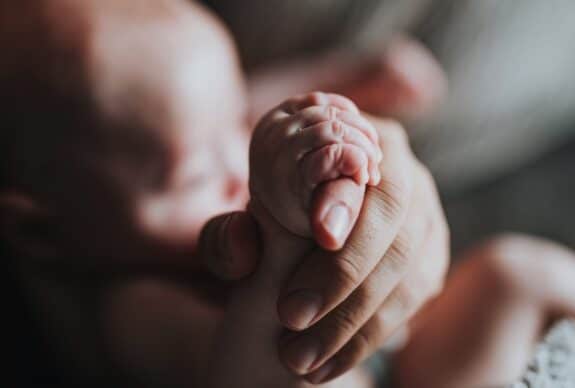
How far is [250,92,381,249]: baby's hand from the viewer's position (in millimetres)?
469

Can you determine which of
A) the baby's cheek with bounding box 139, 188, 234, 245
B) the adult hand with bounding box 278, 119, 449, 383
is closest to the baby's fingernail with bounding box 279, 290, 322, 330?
the adult hand with bounding box 278, 119, 449, 383

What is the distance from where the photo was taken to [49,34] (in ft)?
2.45

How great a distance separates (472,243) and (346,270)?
58 cm

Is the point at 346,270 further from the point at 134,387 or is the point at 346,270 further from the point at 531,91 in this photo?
the point at 531,91

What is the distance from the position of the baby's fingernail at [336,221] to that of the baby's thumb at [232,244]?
89mm

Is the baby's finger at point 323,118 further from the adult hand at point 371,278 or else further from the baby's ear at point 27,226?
the baby's ear at point 27,226

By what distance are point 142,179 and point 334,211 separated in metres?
0.34

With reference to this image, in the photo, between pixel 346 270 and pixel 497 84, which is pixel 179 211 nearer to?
pixel 346 270

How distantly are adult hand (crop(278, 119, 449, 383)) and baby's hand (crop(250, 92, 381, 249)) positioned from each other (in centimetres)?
2

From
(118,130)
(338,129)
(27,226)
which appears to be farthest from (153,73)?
(338,129)

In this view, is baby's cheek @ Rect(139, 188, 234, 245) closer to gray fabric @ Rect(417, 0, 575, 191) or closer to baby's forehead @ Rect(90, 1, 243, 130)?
baby's forehead @ Rect(90, 1, 243, 130)

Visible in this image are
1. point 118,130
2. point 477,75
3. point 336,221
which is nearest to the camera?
point 336,221

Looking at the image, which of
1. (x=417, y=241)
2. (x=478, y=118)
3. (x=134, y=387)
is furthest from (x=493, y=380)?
(x=478, y=118)

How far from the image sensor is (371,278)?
1.72 feet
